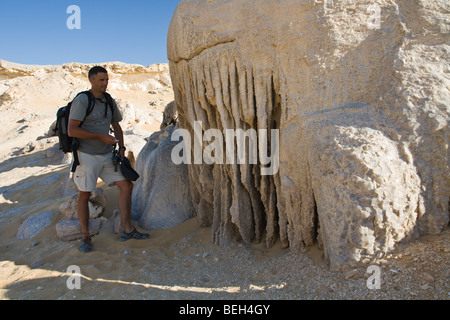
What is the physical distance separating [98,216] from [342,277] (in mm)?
3064

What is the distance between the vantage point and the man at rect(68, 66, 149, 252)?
3310 millimetres

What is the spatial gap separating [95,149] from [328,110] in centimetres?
230

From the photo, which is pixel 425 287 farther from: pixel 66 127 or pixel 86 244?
pixel 66 127

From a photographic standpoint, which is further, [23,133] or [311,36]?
[23,133]

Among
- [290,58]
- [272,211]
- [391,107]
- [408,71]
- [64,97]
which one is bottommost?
[272,211]

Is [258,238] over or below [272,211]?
below

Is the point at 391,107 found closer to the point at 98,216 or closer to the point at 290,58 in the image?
the point at 290,58

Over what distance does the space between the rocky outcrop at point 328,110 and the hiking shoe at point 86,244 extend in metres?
1.32

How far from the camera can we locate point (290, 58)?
2.81m

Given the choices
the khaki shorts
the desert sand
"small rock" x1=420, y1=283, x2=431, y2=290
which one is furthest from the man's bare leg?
"small rock" x1=420, y1=283, x2=431, y2=290

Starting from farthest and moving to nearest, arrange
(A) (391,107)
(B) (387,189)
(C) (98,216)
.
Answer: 1. (C) (98,216)
2. (A) (391,107)
3. (B) (387,189)

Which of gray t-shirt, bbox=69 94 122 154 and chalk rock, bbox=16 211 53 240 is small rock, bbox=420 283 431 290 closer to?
gray t-shirt, bbox=69 94 122 154

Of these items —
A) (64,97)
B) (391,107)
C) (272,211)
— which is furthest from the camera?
(64,97)

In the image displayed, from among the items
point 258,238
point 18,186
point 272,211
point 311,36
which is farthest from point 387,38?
point 18,186
